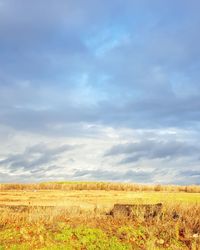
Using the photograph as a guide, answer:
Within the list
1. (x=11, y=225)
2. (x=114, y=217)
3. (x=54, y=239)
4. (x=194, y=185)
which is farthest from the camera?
(x=194, y=185)

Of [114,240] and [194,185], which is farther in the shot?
A: [194,185]

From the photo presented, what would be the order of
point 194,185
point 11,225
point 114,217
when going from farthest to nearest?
point 194,185, point 114,217, point 11,225

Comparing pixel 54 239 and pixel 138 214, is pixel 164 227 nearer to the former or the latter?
pixel 138 214

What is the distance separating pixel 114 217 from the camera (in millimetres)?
27156

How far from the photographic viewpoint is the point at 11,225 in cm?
2503

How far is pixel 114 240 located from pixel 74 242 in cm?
203

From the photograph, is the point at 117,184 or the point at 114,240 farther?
the point at 117,184

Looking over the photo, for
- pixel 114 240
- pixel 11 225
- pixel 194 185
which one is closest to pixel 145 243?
pixel 114 240

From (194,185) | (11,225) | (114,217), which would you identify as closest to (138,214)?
(114,217)

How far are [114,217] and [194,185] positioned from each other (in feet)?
238

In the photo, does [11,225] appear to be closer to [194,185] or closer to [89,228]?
[89,228]

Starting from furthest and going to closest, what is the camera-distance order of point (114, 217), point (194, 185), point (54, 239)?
point (194, 185)
point (114, 217)
point (54, 239)

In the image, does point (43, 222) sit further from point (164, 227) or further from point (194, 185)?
point (194, 185)

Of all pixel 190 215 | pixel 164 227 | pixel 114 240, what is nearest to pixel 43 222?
pixel 114 240
